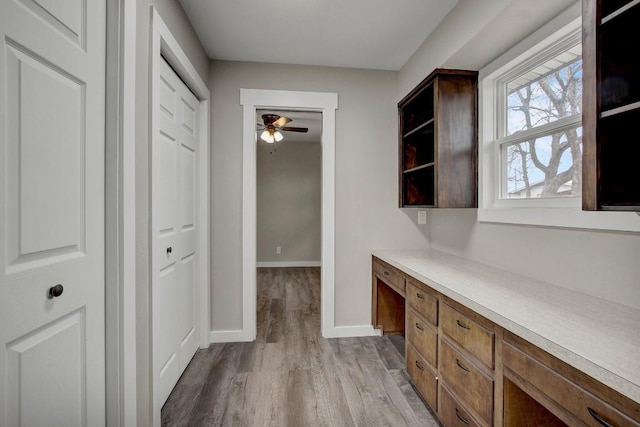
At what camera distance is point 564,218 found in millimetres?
1466

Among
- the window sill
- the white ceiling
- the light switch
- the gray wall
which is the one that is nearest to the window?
the window sill

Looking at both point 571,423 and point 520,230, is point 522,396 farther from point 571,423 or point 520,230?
point 520,230

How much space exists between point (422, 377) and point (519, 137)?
5.30 ft

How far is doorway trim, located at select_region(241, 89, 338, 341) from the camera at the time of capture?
8.84 ft

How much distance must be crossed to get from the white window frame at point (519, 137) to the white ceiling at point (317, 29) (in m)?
0.55

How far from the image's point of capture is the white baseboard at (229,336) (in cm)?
267

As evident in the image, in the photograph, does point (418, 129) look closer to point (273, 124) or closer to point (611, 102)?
point (611, 102)

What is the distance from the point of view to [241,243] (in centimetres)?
271

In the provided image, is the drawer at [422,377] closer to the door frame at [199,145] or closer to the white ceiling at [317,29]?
the door frame at [199,145]

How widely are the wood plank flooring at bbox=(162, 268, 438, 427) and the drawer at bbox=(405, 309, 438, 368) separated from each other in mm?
326

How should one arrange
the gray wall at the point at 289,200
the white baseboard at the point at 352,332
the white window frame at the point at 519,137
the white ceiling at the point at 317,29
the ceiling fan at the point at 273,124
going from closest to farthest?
the white window frame at the point at 519,137 → the white ceiling at the point at 317,29 → the white baseboard at the point at 352,332 → the ceiling fan at the point at 273,124 → the gray wall at the point at 289,200

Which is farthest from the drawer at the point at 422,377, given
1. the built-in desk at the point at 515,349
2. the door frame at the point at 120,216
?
the door frame at the point at 120,216

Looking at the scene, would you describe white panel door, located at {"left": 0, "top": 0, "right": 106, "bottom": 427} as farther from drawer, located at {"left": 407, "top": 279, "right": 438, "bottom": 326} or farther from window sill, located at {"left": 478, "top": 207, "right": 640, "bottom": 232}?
window sill, located at {"left": 478, "top": 207, "right": 640, "bottom": 232}

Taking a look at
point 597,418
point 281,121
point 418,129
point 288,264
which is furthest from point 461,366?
point 288,264
